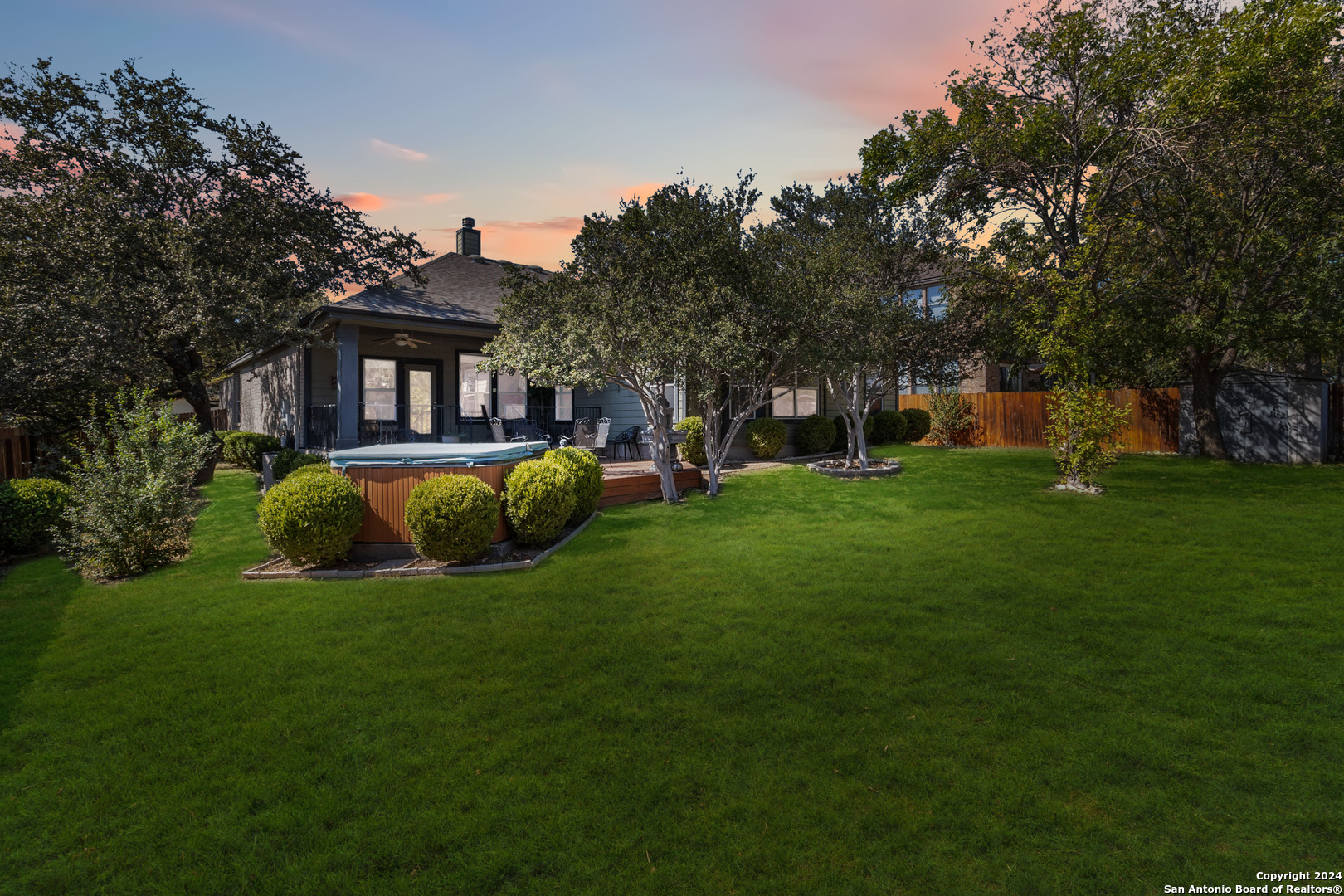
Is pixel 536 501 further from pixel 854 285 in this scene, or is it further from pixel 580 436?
pixel 854 285

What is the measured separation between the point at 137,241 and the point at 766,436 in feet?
45.3

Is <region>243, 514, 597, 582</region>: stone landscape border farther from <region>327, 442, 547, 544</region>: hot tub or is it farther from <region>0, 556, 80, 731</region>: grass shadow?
<region>0, 556, 80, 731</region>: grass shadow

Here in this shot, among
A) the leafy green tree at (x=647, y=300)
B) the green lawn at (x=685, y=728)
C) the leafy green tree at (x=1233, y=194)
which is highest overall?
the leafy green tree at (x=1233, y=194)

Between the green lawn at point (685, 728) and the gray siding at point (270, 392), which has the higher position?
the gray siding at point (270, 392)

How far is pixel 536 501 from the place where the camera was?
743 centimetres

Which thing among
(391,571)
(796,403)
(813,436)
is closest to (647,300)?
(391,571)

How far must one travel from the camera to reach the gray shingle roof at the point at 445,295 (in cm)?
1245

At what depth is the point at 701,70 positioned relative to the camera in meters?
9.98

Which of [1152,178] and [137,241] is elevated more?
[1152,178]

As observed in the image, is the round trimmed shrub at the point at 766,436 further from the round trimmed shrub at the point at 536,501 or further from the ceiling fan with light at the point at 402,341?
the round trimmed shrub at the point at 536,501

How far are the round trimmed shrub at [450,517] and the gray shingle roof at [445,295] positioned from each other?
5240 millimetres

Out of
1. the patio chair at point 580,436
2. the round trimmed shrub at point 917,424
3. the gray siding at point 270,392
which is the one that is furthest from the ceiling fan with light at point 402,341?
the round trimmed shrub at point 917,424

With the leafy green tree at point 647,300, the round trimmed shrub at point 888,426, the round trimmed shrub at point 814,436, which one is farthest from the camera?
the round trimmed shrub at point 888,426

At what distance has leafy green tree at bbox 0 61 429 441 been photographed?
436 inches
